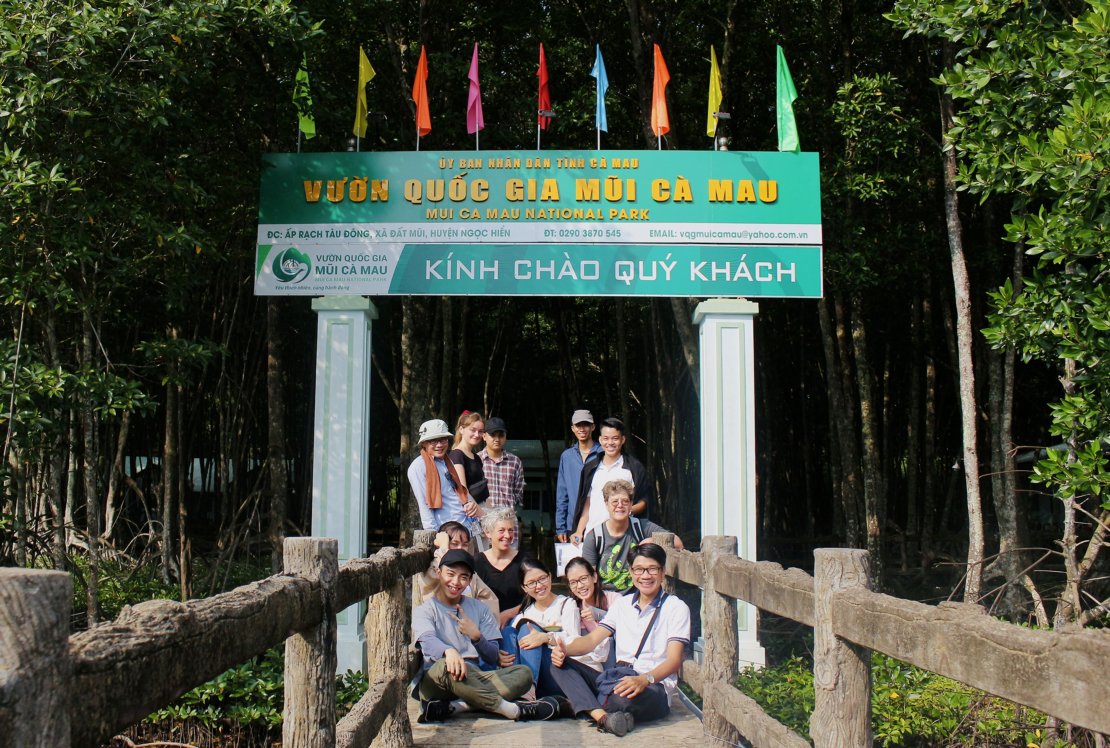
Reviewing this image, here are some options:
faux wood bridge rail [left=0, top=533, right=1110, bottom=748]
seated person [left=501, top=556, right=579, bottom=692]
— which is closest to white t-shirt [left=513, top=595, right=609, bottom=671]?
seated person [left=501, top=556, right=579, bottom=692]

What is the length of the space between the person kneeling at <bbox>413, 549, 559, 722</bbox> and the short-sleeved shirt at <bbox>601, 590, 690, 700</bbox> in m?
0.41

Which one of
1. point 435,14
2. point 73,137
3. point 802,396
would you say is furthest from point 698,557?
point 802,396

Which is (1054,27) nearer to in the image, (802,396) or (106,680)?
(106,680)

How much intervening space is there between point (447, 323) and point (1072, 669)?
1041 centimetres

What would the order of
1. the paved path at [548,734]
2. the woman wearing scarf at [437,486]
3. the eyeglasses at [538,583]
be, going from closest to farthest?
1. the paved path at [548,734]
2. the eyeglasses at [538,583]
3. the woman wearing scarf at [437,486]

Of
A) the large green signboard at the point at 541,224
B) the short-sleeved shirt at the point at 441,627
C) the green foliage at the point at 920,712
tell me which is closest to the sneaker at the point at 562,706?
the short-sleeved shirt at the point at 441,627

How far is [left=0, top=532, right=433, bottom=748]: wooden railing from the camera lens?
4.18ft

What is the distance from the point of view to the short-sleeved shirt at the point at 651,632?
4.71m

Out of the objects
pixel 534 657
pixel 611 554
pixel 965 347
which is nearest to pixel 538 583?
pixel 534 657

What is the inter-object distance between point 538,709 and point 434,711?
0.46 metres

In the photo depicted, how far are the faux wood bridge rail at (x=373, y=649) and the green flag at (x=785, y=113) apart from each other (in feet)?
12.6

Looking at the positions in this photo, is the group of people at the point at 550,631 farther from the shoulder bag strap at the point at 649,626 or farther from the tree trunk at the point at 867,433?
the tree trunk at the point at 867,433

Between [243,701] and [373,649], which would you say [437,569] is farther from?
[243,701]

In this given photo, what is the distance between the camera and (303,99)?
7.71 m
